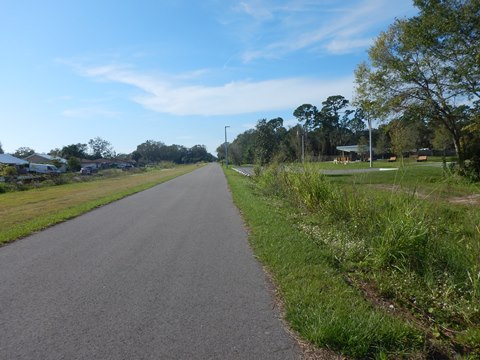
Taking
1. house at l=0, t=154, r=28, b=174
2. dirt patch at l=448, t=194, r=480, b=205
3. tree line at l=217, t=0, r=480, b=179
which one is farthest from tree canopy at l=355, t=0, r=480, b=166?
house at l=0, t=154, r=28, b=174

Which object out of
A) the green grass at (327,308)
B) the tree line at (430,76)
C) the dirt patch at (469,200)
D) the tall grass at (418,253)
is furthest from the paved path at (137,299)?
the tree line at (430,76)

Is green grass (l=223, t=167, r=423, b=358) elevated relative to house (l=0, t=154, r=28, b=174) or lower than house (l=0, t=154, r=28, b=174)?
lower

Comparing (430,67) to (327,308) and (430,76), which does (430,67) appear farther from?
(327,308)

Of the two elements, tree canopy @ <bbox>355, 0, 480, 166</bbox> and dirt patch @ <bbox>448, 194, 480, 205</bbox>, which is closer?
dirt patch @ <bbox>448, 194, 480, 205</bbox>

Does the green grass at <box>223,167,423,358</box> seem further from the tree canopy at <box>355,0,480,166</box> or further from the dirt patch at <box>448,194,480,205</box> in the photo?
the tree canopy at <box>355,0,480,166</box>

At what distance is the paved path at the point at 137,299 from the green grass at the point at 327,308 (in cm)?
29

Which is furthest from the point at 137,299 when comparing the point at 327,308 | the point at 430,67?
the point at 430,67

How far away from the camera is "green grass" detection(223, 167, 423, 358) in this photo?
3.83 m

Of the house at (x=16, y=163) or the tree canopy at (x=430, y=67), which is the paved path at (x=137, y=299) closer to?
the tree canopy at (x=430, y=67)

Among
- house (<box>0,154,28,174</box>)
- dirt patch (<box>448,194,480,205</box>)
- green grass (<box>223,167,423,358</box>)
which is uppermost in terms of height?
house (<box>0,154,28,174</box>)

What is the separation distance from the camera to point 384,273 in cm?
583

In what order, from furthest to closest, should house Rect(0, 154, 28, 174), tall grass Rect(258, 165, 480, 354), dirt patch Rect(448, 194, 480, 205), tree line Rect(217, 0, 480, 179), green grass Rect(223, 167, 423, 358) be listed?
1. house Rect(0, 154, 28, 174)
2. tree line Rect(217, 0, 480, 179)
3. dirt patch Rect(448, 194, 480, 205)
4. tall grass Rect(258, 165, 480, 354)
5. green grass Rect(223, 167, 423, 358)

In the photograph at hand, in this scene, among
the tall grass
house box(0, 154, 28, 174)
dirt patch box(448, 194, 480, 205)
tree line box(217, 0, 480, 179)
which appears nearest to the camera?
the tall grass

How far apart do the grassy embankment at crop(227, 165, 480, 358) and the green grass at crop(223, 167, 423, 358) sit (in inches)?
0.4
